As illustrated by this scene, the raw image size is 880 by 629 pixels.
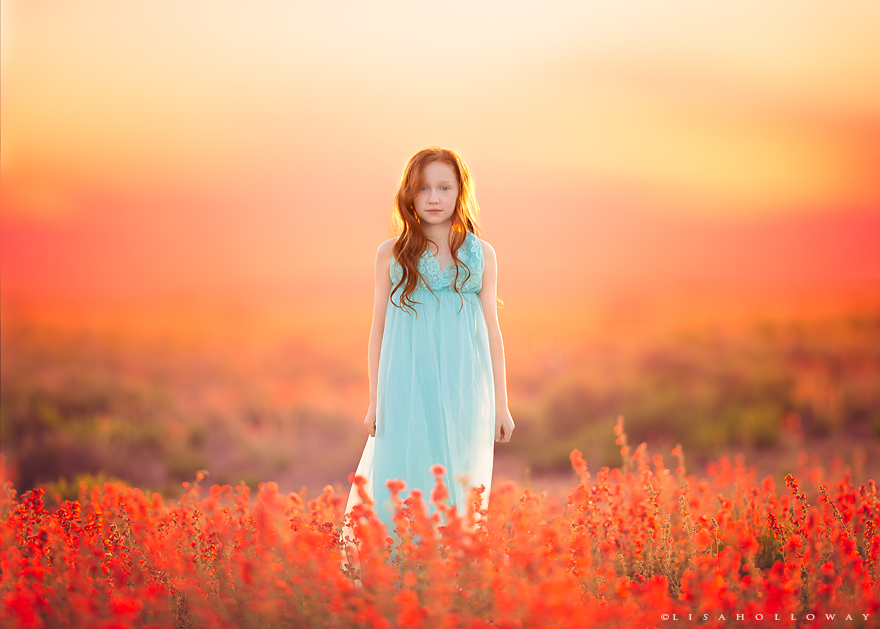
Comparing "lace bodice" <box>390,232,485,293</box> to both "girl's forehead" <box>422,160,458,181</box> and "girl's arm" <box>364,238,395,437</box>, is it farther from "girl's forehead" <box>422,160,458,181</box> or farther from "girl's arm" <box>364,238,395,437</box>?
"girl's forehead" <box>422,160,458,181</box>

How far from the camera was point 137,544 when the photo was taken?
382cm

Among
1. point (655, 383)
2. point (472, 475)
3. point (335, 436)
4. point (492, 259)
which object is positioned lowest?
point (335, 436)

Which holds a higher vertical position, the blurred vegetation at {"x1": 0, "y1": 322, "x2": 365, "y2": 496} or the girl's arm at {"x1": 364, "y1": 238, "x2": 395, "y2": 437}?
the girl's arm at {"x1": 364, "y1": 238, "x2": 395, "y2": 437}

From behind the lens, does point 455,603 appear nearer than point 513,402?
Yes

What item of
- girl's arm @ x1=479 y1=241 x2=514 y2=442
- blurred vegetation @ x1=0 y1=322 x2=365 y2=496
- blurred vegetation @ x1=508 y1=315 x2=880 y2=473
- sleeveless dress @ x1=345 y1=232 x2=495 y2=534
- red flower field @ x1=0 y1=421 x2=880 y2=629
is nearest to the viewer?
red flower field @ x1=0 y1=421 x2=880 y2=629

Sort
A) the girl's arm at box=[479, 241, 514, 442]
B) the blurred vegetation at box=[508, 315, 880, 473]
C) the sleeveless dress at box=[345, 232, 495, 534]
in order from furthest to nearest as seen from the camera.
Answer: the blurred vegetation at box=[508, 315, 880, 473], the girl's arm at box=[479, 241, 514, 442], the sleeveless dress at box=[345, 232, 495, 534]

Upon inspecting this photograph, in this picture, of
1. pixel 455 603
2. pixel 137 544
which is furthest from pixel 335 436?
pixel 455 603

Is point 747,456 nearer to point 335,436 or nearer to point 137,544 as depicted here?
point 335,436

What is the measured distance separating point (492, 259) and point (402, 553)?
159 cm

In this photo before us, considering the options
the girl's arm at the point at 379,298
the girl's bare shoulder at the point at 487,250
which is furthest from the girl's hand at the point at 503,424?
the girl's bare shoulder at the point at 487,250

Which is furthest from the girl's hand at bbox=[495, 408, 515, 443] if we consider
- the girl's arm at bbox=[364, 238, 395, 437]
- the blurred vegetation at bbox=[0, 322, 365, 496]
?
the blurred vegetation at bbox=[0, 322, 365, 496]

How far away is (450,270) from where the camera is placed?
3.47 metres

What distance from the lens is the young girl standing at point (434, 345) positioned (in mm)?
3406

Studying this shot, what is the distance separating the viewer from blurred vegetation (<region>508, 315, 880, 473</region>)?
9742 mm
